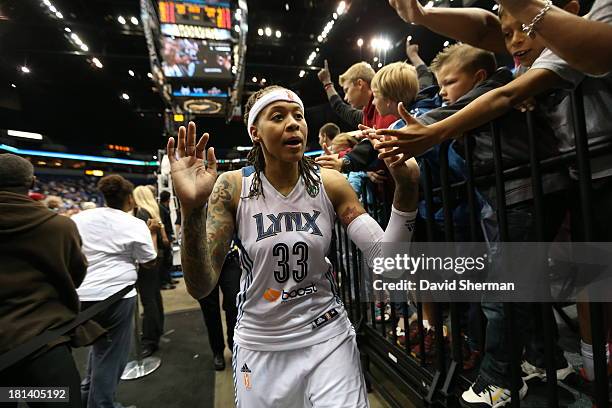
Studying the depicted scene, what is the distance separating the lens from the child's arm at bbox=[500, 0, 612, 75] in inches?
39.8

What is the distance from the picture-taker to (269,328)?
150cm

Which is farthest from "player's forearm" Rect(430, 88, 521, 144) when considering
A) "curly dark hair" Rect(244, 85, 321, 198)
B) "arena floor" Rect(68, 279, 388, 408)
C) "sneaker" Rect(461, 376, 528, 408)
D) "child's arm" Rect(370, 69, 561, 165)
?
"arena floor" Rect(68, 279, 388, 408)

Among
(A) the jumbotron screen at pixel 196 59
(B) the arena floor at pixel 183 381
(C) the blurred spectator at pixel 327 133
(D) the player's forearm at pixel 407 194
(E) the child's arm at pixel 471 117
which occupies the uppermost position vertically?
(A) the jumbotron screen at pixel 196 59

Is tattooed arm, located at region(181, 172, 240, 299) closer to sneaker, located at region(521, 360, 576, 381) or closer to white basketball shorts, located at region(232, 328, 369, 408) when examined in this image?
white basketball shorts, located at region(232, 328, 369, 408)

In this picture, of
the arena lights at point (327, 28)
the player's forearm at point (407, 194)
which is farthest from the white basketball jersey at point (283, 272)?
the arena lights at point (327, 28)

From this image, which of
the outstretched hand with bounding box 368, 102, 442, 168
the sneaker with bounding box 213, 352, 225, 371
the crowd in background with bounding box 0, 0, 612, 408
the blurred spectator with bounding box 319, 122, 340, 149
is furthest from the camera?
the blurred spectator with bounding box 319, 122, 340, 149

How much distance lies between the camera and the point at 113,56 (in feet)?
41.4

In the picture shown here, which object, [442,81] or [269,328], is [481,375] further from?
[442,81]

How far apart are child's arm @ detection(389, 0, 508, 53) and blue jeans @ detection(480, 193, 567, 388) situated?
130cm

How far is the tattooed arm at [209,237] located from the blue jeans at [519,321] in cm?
138

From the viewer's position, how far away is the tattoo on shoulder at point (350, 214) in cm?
166

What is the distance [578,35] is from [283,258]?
140cm

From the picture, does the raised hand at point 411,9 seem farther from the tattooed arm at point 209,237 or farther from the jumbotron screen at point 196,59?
→ the jumbotron screen at point 196,59

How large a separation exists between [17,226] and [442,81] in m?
2.83
